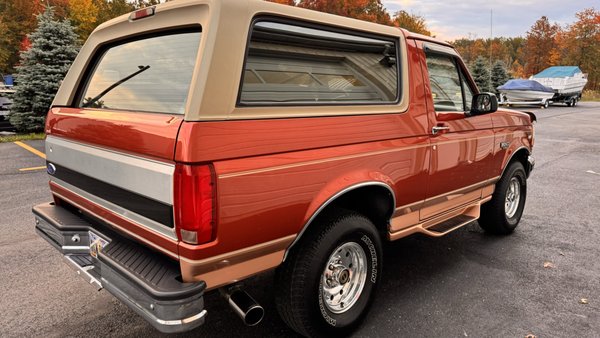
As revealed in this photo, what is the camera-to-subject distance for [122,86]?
2.78 metres

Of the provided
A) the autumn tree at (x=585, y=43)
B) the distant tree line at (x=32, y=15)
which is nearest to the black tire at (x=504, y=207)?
the distant tree line at (x=32, y=15)

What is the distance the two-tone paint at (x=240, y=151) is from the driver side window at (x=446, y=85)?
0.19 m

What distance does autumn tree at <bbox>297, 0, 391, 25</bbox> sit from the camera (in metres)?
44.6

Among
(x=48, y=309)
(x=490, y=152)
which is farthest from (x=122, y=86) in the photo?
(x=490, y=152)

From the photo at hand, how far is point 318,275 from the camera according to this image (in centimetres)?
246

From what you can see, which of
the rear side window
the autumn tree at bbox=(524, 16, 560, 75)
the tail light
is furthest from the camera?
the autumn tree at bbox=(524, 16, 560, 75)

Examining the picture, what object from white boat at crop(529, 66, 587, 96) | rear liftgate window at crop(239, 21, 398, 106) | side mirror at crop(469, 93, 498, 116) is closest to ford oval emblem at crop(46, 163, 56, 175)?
rear liftgate window at crop(239, 21, 398, 106)

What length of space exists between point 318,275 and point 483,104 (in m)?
2.36

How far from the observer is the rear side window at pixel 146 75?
229 centimetres

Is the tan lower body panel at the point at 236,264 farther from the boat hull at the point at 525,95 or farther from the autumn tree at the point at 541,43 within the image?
the autumn tree at the point at 541,43

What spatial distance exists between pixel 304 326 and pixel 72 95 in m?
2.43

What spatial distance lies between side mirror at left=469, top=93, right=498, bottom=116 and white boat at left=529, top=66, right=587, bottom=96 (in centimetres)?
2848

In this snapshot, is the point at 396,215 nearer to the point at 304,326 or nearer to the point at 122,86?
the point at 304,326

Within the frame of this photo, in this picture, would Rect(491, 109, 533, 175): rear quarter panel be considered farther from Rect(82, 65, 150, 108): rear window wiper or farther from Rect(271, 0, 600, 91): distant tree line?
Rect(271, 0, 600, 91): distant tree line
